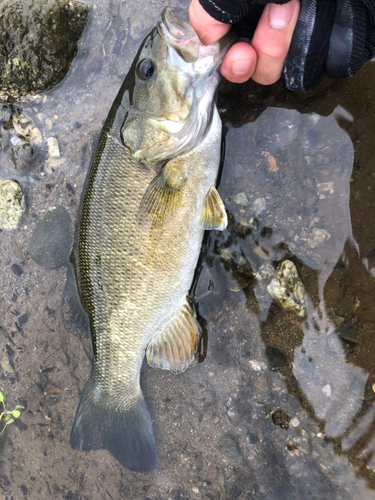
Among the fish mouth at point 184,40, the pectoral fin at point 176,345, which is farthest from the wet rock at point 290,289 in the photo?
the fish mouth at point 184,40

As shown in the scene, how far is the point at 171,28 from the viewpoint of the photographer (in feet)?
6.15

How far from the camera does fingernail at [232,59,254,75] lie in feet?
6.10

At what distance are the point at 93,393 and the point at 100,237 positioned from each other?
3.70 ft

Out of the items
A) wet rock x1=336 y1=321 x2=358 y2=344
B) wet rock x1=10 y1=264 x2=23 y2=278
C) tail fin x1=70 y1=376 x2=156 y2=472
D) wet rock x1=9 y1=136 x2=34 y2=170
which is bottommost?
tail fin x1=70 y1=376 x2=156 y2=472

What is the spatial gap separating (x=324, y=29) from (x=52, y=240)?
2.31 m

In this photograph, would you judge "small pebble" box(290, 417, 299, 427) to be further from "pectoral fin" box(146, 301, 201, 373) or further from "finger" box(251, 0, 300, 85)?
"finger" box(251, 0, 300, 85)

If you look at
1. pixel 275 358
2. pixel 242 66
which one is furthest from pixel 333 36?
pixel 275 358

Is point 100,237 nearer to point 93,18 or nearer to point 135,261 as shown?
point 135,261

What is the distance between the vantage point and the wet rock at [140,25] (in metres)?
2.66

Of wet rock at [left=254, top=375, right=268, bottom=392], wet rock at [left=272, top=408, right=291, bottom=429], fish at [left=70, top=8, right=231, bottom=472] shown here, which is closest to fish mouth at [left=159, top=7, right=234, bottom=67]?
Result: fish at [left=70, top=8, right=231, bottom=472]

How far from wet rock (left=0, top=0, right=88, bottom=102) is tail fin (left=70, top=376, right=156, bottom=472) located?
92.8 inches

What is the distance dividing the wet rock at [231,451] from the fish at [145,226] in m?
0.50

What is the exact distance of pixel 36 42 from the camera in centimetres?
261

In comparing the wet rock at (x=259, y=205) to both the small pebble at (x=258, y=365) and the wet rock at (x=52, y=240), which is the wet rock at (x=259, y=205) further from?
the wet rock at (x=52, y=240)
